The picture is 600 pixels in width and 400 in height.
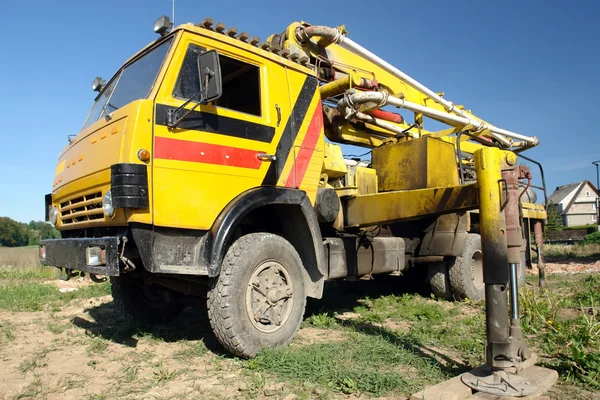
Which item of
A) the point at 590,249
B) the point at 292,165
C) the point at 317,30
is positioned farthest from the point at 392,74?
the point at 590,249

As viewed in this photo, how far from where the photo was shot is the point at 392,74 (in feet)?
21.9

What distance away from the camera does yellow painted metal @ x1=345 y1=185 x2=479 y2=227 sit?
4.12 m

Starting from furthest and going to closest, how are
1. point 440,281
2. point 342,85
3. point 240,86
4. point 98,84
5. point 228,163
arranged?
point 440,281, point 342,85, point 98,84, point 240,86, point 228,163

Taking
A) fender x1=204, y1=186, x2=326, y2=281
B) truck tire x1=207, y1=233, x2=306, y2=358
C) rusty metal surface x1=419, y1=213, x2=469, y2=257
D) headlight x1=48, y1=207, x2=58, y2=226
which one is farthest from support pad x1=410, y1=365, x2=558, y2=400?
headlight x1=48, y1=207, x2=58, y2=226

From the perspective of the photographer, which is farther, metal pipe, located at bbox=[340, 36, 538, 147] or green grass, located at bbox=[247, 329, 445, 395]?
metal pipe, located at bbox=[340, 36, 538, 147]

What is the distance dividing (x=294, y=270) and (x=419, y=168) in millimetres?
2436

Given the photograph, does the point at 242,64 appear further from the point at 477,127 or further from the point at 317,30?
the point at 477,127

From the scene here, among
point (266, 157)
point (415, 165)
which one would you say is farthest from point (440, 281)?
point (266, 157)

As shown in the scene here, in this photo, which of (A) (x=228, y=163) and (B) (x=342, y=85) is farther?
(B) (x=342, y=85)

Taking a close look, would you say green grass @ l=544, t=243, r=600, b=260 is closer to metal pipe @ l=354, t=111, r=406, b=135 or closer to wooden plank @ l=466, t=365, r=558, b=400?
metal pipe @ l=354, t=111, r=406, b=135

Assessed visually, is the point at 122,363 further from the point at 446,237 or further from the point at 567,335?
the point at 446,237

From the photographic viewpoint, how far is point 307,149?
479cm

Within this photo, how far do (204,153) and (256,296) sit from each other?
4.34 ft

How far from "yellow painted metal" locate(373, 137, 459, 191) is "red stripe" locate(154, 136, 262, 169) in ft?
8.16
